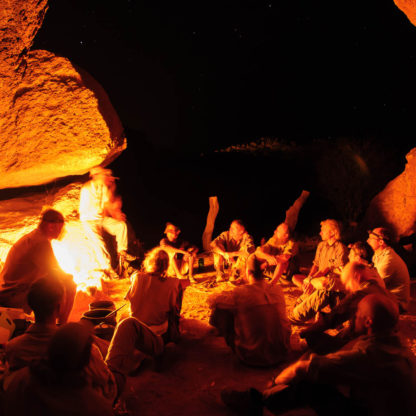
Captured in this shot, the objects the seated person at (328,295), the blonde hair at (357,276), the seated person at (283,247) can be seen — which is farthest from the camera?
the seated person at (283,247)

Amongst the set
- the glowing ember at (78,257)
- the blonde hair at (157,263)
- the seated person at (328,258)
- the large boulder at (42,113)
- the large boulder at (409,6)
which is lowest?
the glowing ember at (78,257)

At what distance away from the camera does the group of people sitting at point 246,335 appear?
182 centimetres

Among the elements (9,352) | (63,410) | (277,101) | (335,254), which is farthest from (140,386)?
(277,101)

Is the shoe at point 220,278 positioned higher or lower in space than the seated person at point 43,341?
lower

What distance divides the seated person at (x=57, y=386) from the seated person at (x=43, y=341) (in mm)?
275

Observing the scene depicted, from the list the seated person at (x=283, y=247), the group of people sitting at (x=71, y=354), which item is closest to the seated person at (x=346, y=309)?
the group of people sitting at (x=71, y=354)

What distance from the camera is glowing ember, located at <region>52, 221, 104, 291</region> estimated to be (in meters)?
5.95

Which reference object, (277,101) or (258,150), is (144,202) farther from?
(277,101)

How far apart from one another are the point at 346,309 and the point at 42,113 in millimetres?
5552

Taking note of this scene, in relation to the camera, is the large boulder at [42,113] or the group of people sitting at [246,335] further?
the large boulder at [42,113]

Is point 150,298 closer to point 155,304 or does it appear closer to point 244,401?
point 155,304

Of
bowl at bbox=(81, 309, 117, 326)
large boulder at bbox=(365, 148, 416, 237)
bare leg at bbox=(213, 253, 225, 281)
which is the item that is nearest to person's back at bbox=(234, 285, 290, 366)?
bowl at bbox=(81, 309, 117, 326)

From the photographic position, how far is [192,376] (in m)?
3.54

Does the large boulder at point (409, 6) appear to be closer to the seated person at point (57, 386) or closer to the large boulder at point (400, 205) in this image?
the large boulder at point (400, 205)
